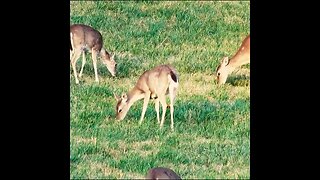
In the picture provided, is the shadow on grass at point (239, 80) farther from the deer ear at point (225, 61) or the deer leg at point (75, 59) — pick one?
the deer leg at point (75, 59)

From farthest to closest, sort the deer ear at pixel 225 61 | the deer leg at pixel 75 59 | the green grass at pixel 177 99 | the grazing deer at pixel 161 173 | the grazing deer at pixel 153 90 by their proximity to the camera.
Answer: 1. the deer ear at pixel 225 61
2. the deer leg at pixel 75 59
3. the grazing deer at pixel 153 90
4. the green grass at pixel 177 99
5. the grazing deer at pixel 161 173

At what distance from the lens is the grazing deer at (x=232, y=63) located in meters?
12.0

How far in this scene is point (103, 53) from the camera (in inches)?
477

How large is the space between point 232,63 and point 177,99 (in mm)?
672

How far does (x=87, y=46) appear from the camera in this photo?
1209 centimetres

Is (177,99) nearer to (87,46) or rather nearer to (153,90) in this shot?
(153,90)

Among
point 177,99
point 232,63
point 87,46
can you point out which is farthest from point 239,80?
point 87,46

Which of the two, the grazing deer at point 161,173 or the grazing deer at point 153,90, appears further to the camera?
the grazing deer at point 153,90

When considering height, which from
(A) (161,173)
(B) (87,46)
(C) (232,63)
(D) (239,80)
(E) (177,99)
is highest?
(B) (87,46)

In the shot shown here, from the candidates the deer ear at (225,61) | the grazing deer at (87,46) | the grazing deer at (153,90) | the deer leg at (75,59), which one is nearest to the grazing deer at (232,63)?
the deer ear at (225,61)

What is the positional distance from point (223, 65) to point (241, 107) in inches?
21.1

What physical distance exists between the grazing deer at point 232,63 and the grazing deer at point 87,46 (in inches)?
39.3

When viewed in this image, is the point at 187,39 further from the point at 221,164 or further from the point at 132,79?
the point at 221,164
